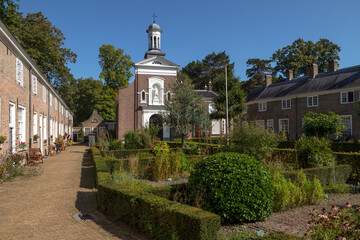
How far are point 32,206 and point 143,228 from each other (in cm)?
386

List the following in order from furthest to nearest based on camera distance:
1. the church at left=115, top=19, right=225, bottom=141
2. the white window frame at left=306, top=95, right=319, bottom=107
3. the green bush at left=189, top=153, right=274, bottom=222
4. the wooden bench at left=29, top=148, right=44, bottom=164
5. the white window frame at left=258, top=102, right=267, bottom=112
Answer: the white window frame at left=258, top=102, right=267, bottom=112, the church at left=115, top=19, right=225, bottom=141, the white window frame at left=306, top=95, right=319, bottom=107, the wooden bench at left=29, top=148, right=44, bottom=164, the green bush at left=189, top=153, right=274, bottom=222

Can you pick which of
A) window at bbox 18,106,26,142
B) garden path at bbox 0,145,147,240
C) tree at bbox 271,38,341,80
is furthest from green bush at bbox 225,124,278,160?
tree at bbox 271,38,341,80

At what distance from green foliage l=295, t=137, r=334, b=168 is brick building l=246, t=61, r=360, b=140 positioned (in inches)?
491

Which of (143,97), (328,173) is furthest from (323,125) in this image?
(143,97)

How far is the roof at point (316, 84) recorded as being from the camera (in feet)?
88.5

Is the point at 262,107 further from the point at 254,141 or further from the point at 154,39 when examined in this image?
the point at 254,141

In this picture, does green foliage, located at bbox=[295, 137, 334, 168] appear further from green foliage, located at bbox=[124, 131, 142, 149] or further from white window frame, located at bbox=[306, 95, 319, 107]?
white window frame, located at bbox=[306, 95, 319, 107]

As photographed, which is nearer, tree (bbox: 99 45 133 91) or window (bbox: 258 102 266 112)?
window (bbox: 258 102 266 112)

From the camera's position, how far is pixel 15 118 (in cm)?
1335

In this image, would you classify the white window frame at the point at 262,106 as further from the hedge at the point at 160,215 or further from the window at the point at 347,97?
the hedge at the point at 160,215

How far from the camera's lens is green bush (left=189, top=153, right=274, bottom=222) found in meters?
5.04

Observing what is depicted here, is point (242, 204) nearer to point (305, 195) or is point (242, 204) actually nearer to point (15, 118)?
point (305, 195)

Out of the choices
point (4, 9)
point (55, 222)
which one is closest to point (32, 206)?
point (55, 222)

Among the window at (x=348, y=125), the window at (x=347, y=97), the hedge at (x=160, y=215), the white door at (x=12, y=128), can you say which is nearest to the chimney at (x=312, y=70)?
the window at (x=347, y=97)
